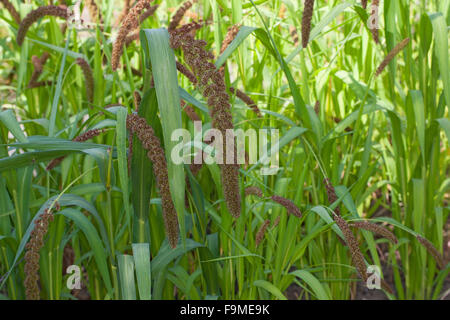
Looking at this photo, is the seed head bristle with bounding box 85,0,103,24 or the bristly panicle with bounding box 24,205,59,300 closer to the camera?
the bristly panicle with bounding box 24,205,59,300

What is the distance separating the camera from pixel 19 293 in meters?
1.29

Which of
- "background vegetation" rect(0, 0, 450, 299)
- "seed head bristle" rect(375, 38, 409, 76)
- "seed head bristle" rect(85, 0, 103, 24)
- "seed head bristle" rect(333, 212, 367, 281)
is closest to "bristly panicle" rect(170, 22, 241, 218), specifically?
"background vegetation" rect(0, 0, 450, 299)

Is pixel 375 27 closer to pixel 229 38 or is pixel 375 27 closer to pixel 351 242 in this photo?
pixel 229 38

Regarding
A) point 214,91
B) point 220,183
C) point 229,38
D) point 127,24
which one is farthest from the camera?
point 220,183

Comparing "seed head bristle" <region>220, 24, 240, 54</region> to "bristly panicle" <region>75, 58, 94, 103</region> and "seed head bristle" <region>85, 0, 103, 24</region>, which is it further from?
"seed head bristle" <region>85, 0, 103, 24</region>

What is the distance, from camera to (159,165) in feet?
2.85

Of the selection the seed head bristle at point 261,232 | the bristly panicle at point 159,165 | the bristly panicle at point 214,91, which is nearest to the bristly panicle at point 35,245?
the bristly panicle at point 159,165

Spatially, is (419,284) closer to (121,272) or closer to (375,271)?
(375,271)

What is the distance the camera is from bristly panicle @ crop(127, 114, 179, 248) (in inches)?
34.1

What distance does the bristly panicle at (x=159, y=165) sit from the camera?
867mm

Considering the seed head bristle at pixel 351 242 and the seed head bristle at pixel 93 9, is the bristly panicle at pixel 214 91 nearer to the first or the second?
the seed head bristle at pixel 351 242

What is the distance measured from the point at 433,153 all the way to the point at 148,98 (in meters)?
0.88

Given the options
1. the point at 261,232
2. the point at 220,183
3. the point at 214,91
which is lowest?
the point at 261,232

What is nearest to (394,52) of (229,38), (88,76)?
(229,38)
